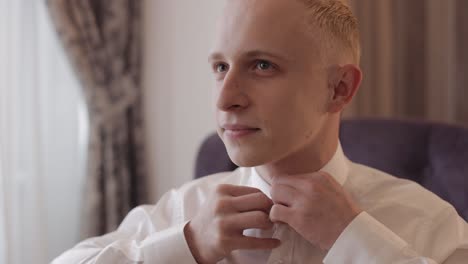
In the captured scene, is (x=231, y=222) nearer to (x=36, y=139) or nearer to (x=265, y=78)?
(x=265, y=78)

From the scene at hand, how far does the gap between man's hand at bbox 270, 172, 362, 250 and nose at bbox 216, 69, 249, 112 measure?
0.16 meters

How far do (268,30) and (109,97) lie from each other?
1364mm

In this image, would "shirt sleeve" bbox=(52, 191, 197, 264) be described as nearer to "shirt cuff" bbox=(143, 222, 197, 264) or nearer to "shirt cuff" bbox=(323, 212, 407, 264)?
"shirt cuff" bbox=(143, 222, 197, 264)

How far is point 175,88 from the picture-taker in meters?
2.38

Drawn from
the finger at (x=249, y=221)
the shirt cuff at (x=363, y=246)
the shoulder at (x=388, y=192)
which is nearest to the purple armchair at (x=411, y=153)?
the shoulder at (x=388, y=192)

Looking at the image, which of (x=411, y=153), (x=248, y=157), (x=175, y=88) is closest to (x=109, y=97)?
(x=175, y=88)

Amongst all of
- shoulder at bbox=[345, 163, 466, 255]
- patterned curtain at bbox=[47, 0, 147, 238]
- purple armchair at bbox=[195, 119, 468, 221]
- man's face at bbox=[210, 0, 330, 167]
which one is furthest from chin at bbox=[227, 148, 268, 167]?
patterned curtain at bbox=[47, 0, 147, 238]

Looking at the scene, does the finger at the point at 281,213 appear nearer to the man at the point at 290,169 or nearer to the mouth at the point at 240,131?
the man at the point at 290,169

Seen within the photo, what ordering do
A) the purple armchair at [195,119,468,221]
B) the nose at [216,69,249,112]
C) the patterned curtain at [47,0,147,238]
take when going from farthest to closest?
the patterned curtain at [47,0,147,238] < the purple armchair at [195,119,468,221] < the nose at [216,69,249,112]

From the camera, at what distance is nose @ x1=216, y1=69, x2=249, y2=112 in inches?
36.9

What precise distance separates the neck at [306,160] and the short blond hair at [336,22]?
0.50 ft

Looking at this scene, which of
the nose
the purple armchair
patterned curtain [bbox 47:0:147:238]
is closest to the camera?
the nose

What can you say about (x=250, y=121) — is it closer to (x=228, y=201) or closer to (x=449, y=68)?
(x=228, y=201)

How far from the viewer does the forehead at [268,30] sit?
3.11 feet
